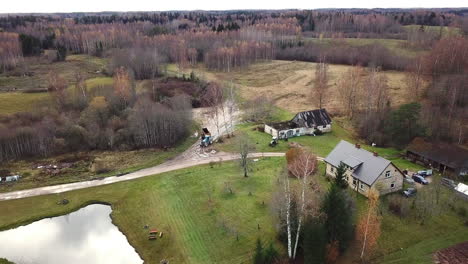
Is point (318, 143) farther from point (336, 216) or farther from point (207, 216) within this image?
point (336, 216)

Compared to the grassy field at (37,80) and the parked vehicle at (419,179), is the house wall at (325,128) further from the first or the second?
the grassy field at (37,80)

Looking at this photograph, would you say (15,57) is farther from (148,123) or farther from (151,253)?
(151,253)

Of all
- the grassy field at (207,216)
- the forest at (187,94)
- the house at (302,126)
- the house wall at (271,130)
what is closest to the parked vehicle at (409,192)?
the grassy field at (207,216)

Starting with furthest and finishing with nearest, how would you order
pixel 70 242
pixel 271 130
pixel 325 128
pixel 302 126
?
pixel 325 128 < pixel 302 126 < pixel 271 130 < pixel 70 242

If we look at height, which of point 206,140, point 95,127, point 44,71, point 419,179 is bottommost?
point 206,140

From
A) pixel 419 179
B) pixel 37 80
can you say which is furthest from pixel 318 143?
pixel 37 80

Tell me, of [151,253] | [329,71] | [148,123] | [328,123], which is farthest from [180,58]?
[151,253]
